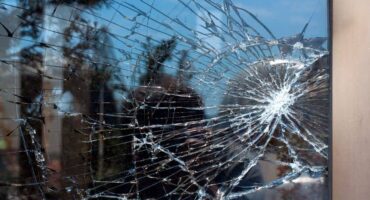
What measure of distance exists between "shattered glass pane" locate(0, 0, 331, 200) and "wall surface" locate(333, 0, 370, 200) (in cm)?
7

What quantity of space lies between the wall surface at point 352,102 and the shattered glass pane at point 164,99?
0.07 meters

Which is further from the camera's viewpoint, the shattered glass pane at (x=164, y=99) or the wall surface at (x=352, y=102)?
the wall surface at (x=352, y=102)

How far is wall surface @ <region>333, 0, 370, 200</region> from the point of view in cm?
217

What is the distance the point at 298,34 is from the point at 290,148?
56cm

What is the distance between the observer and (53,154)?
75.7 inches

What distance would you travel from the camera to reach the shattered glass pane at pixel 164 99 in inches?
74.7

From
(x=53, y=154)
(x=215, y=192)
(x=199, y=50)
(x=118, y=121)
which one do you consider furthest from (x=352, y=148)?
(x=53, y=154)

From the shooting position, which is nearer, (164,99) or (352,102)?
(164,99)

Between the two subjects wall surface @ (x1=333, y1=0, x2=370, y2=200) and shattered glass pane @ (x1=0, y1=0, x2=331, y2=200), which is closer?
shattered glass pane @ (x1=0, y1=0, x2=331, y2=200)

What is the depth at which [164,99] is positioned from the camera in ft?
6.74

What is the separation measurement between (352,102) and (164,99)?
0.91m

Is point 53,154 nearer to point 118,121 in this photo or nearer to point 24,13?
point 118,121

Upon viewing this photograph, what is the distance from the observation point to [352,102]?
2.18 m

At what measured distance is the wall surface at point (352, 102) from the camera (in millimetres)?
2174
